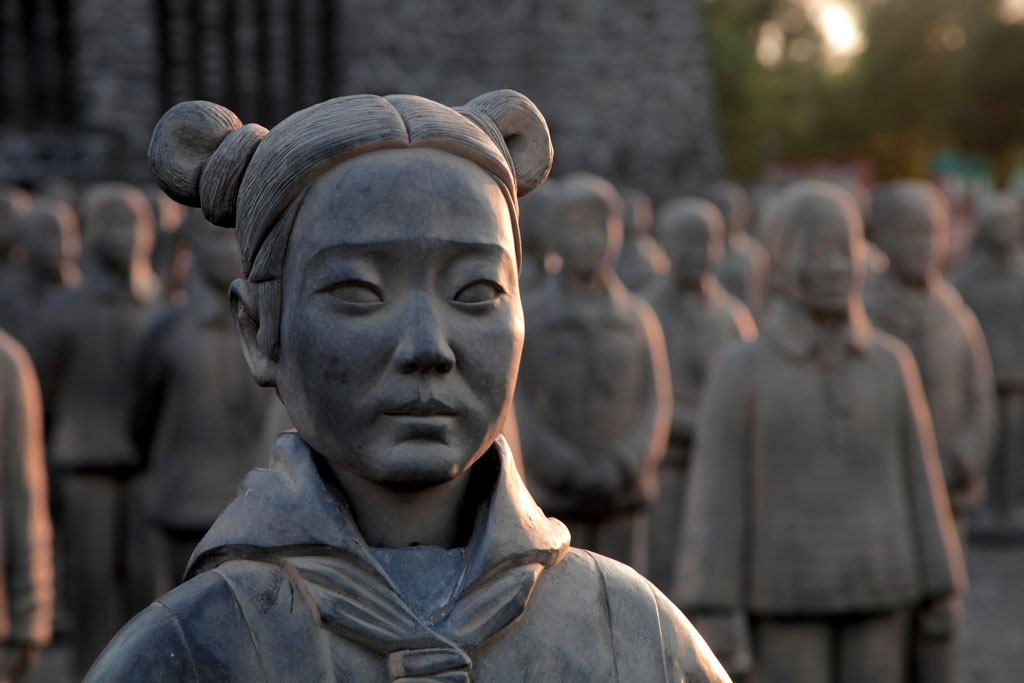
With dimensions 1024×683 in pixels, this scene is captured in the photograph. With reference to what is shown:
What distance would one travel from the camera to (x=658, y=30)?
22.5 meters

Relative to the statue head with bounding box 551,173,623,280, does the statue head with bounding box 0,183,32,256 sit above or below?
below

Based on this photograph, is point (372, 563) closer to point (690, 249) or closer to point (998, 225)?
point (690, 249)

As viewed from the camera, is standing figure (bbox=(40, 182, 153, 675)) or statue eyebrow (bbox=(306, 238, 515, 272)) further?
standing figure (bbox=(40, 182, 153, 675))

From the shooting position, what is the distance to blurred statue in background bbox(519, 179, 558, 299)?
26.5 feet

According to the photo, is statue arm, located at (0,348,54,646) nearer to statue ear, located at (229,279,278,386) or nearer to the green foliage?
statue ear, located at (229,279,278,386)

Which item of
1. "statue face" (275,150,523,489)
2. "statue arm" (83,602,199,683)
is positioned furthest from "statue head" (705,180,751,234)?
"statue arm" (83,602,199,683)

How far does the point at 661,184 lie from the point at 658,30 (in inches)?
91.2

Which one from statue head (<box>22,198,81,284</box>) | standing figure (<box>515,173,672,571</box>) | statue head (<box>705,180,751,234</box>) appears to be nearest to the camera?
standing figure (<box>515,173,672,571</box>)

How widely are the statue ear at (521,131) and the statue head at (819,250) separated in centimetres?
280

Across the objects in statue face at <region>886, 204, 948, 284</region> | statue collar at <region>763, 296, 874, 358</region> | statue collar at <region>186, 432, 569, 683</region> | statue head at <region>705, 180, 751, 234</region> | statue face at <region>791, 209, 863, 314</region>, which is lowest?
statue head at <region>705, 180, 751, 234</region>

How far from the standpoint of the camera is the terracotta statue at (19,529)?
488 centimetres

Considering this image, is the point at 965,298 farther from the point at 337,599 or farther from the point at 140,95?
the point at 140,95

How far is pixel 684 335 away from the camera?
27.6ft

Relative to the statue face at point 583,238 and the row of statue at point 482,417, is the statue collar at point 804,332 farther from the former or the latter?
the statue face at point 583,238
